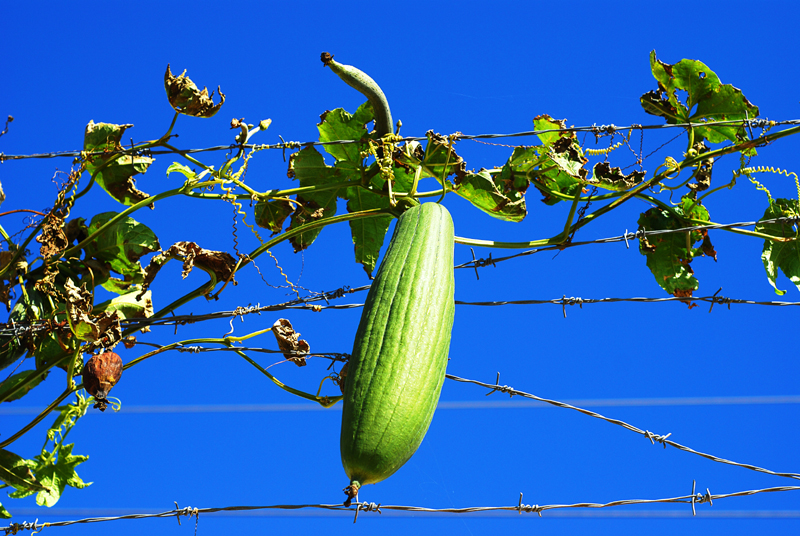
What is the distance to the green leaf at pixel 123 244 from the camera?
2232mm

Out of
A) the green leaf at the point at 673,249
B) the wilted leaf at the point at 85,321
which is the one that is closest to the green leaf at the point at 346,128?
the wilted leaf at the point at 85,321

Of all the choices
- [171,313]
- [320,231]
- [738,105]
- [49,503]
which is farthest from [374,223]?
[49,503]

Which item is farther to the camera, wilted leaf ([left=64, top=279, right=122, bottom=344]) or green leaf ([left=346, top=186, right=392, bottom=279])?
green leaf ([left=346, top=186, right=392, bottom=279])

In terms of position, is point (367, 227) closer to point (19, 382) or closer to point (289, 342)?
point (289, 342)

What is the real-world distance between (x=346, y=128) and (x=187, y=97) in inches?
18.9

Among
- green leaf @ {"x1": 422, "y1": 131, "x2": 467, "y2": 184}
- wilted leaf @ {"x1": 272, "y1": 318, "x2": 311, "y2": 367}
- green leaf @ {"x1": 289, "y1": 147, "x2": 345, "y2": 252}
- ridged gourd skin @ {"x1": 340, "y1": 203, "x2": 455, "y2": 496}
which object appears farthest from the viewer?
green leaf @ {"x1": 289, "y1": 147, "x2": 345, "y2": 252}

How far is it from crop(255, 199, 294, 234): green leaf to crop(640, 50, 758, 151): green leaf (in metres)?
1.19

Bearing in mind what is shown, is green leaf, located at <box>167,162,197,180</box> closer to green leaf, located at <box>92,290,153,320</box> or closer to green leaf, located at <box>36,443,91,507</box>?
green leaf, located at <box>92,290,153,320</box>

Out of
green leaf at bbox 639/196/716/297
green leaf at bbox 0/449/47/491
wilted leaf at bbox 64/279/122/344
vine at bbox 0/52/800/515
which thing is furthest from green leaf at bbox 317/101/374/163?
green leaf at bbox 0/449/47/491

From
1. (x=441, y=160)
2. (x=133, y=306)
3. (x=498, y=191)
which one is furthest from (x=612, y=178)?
(x=133, y=306)

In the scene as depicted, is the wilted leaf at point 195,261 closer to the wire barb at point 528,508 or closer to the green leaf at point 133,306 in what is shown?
the green leaf at point 133,306

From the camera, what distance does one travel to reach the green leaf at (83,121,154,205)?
2211 mm

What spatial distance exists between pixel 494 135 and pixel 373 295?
0.76 metres

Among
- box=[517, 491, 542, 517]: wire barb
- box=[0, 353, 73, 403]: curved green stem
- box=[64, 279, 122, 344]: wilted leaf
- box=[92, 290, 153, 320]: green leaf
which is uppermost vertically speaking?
box=[92, 290, 153, 320]: green leaf
